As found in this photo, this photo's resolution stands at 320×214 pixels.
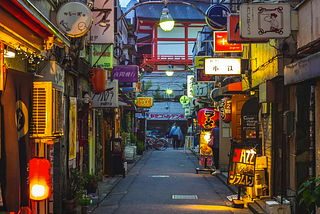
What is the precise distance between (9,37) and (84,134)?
36.1 feet

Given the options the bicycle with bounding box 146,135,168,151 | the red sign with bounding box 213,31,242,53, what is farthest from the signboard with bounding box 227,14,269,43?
the bicycle with bounding box 146,135,168,151

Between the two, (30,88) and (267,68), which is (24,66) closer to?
(30,88)

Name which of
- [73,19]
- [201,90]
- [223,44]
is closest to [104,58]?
[223,44]

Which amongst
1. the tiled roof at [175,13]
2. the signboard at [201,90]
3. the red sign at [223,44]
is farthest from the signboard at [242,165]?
the tiled roof at [175,13]

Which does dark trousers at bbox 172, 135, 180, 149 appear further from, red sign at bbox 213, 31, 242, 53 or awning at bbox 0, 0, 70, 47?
awning at bbox 0, 0, 70, 47

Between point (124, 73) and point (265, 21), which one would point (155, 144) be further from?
point (265, 21)

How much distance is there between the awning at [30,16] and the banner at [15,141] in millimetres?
796

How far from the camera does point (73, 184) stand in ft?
39.5

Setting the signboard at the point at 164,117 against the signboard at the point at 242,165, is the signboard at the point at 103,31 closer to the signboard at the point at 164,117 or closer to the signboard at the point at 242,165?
the signboard at the point at 242,165

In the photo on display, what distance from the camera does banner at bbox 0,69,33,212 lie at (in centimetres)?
618

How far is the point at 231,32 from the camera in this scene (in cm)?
1338

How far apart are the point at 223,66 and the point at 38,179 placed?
434 inches

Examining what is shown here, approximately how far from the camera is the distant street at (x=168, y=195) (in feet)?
42.0

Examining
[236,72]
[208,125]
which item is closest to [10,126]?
[236,72]
